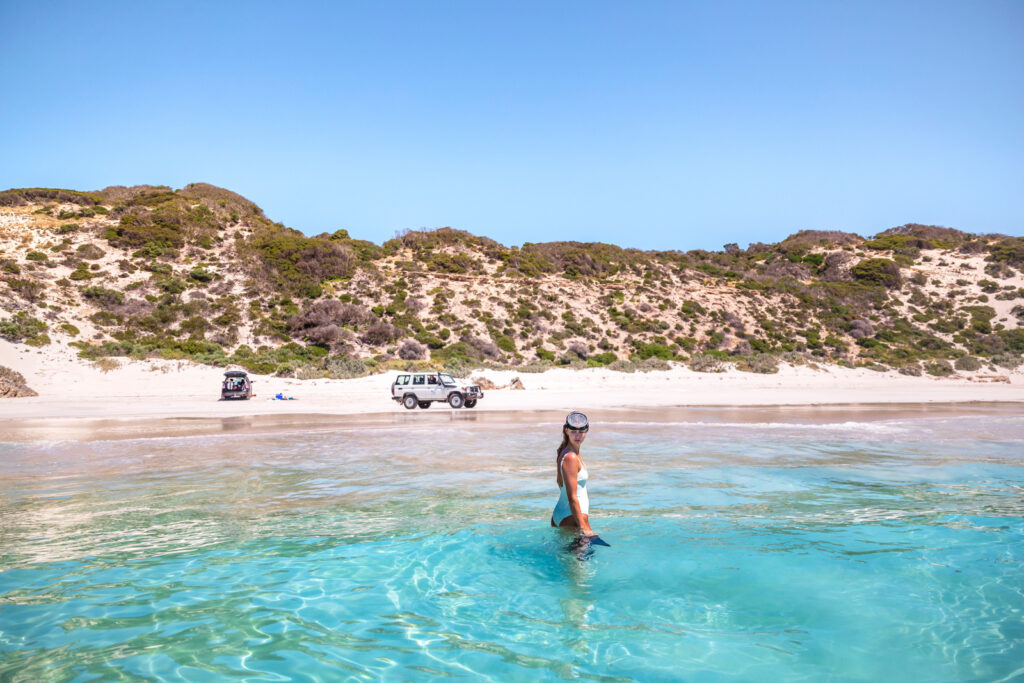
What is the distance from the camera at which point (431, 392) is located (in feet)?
88.5

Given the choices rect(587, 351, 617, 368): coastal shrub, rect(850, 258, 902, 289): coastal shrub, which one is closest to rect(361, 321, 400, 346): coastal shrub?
rect(587, 351, 617, 368): coastal shrub

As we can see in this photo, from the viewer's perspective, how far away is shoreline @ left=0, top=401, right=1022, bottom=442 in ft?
61.6

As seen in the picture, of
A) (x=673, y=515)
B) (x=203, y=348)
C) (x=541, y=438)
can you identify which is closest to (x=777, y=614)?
(x=673, y=515)

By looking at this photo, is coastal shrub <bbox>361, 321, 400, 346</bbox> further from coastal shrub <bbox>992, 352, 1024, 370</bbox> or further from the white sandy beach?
coastal shrub <bbox>992, 352, 1024, 370</bbox>

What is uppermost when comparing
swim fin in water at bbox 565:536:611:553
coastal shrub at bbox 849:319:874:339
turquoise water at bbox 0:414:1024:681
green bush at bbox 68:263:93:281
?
green bush at bbox 68:263:93:281

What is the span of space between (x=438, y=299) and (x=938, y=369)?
38.1 metres

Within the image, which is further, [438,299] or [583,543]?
[438,299]

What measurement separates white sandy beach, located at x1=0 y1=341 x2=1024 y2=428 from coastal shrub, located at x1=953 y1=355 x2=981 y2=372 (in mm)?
4218

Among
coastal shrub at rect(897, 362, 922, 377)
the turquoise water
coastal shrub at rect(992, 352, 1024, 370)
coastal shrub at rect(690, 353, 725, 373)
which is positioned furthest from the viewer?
coastal shrub at rect(992, 352, 1024, 370)

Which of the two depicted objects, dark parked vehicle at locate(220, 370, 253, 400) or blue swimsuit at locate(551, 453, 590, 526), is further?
dark parked vehicle at locate(220, 370, 253, 400)

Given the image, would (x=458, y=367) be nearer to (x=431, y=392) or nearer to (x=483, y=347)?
(x=483, y=347)

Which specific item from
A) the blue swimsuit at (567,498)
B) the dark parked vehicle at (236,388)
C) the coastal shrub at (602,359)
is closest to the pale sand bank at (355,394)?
the dark parked vehicle at (236,388)

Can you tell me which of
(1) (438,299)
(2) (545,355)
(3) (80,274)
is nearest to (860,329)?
(2) (545,355)

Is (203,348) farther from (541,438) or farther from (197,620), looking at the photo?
(197,620)
